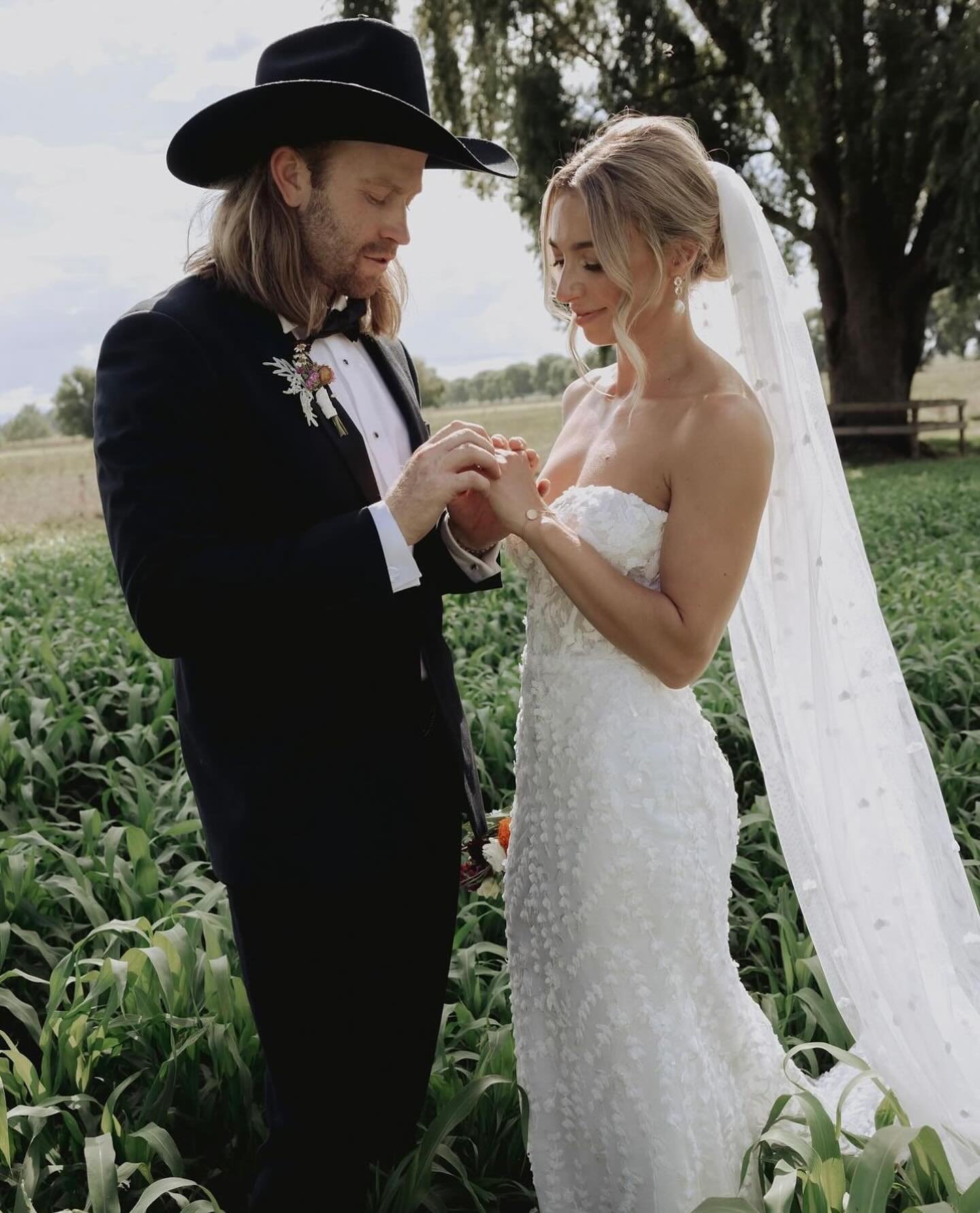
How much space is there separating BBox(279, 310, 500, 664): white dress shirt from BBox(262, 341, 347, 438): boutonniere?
0.23 ft

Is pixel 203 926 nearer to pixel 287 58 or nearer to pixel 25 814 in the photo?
pixel 25 814

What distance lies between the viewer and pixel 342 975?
2.35 metres

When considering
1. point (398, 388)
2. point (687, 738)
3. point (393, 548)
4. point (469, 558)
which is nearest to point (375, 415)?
point (398, 388)

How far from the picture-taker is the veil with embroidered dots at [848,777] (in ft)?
8.44

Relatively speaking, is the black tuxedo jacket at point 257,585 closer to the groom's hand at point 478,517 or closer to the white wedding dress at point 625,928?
the groom's hand at point 478,517

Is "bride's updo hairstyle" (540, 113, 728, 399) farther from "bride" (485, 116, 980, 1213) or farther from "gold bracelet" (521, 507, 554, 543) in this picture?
"gold bracelet" (521, 507, 554, 543)

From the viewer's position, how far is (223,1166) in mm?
2693

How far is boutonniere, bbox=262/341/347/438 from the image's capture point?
7.28 ft

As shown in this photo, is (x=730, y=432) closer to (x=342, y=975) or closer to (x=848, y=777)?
(x=848, y=777)

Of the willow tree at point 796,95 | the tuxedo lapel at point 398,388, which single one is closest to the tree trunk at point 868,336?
the willow tree at point 796,95

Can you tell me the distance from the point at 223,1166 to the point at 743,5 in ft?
56.0

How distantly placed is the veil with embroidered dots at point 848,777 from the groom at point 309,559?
65 cm

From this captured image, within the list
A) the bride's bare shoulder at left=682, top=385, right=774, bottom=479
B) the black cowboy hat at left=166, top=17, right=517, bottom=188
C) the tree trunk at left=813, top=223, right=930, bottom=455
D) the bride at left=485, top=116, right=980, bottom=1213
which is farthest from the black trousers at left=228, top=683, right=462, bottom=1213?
the tree trunk at left=813, top=223, right=930, bottom=455

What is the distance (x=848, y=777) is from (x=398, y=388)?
1.34 metres
